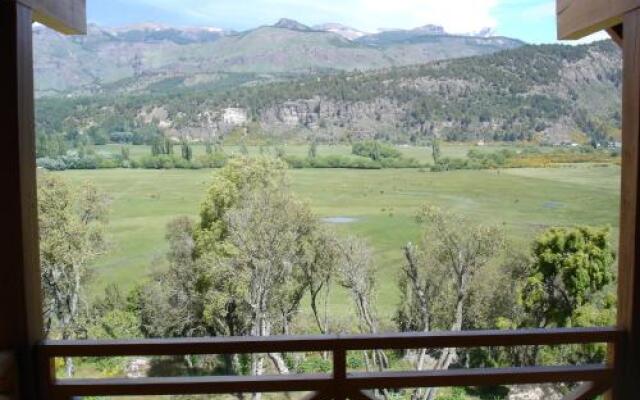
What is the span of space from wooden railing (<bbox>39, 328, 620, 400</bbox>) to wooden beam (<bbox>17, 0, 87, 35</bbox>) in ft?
3.17

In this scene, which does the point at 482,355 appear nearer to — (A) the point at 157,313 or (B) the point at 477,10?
(A) the point at 157,313

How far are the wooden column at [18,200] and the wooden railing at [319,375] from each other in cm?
6

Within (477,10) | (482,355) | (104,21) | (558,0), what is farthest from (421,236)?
(104,21)

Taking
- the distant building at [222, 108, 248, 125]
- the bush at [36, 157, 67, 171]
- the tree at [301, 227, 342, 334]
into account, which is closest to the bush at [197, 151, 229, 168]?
the distant building at [222, 108, 248, 125]

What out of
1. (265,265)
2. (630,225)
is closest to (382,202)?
(265,265)

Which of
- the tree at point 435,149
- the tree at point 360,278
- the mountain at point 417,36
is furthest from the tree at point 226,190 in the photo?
the mountain at point 417,36

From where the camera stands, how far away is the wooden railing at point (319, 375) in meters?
1.68

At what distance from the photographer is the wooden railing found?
1.68 metres

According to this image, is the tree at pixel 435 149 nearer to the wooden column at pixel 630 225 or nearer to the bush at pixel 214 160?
the bush at pixel 214 160

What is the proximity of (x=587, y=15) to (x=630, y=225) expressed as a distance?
69 centimetres

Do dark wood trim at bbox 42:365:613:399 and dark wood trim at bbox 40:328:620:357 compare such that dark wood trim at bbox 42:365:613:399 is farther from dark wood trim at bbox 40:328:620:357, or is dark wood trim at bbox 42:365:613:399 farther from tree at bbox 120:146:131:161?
→ tree at bbox 120:146:131:161

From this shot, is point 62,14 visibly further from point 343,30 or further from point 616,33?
point 343,30

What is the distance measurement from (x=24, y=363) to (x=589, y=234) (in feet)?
36.0

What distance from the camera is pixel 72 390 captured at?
1.73 metres
